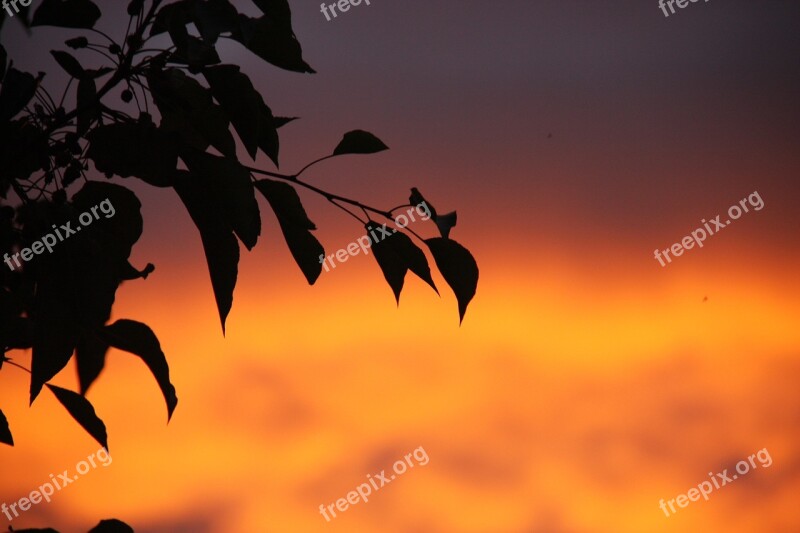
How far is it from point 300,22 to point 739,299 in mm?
1131

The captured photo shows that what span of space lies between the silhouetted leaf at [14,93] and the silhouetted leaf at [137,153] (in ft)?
0.10

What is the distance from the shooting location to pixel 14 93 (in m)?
0.32

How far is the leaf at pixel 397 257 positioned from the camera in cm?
42

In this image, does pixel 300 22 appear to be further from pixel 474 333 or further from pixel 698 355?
pixel 698 355

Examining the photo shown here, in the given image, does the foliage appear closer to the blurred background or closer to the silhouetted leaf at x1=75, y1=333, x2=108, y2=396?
the silhouetted leaf at x1=75, y1=333, x2=108, y2=396

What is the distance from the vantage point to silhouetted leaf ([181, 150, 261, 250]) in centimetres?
34

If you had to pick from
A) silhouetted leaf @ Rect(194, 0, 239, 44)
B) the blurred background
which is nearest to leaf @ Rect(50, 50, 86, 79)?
silhouetted leaf @ Rect(194, 0, 239, 44)

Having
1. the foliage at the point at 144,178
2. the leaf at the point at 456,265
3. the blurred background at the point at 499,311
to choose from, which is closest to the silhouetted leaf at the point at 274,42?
the foliage at the point at 144,178

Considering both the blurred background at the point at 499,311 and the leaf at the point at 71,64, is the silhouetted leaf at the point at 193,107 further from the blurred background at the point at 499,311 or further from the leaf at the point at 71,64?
the blurred background at the point at 499,311

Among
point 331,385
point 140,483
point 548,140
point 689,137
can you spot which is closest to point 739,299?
point 689,137

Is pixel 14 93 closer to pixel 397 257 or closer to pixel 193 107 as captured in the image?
pixel 193 107

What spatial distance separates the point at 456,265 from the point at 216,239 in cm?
12

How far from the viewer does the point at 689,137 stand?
6.15 feet

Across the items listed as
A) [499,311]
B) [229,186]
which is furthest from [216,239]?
[499,311]
